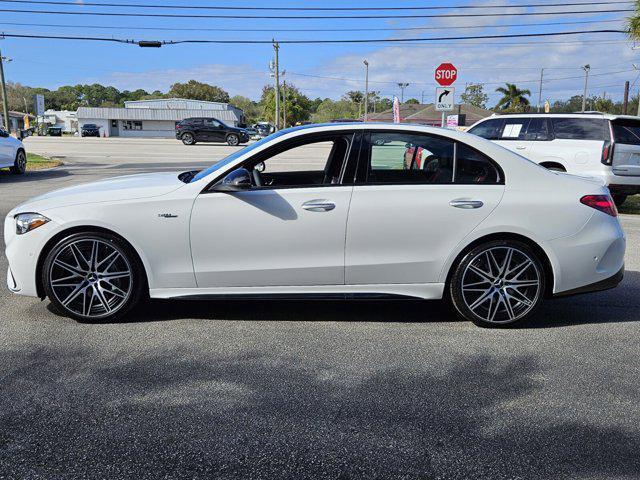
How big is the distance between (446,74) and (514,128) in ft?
14.6

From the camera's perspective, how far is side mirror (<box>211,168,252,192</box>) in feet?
14.1

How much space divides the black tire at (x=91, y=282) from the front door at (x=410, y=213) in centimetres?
174

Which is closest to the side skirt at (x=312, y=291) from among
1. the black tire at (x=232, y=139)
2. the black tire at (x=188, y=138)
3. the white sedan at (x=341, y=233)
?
the white sedan at (x=341, y=233)

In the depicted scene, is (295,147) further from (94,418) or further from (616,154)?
(616,154)

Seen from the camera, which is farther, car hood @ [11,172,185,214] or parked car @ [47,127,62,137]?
parked car @ [47,127,62,137]

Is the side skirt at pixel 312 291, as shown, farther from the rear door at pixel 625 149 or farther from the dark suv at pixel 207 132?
the dark suv at pixel 207 132

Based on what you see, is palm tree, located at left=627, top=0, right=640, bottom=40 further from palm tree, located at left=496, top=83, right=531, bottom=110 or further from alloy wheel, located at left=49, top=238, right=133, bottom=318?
palm tree, located at left=496, top=83, right=531, bottom=110

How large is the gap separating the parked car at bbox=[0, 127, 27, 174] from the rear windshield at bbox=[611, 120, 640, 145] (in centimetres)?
1491

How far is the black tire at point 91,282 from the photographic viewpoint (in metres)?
4.41

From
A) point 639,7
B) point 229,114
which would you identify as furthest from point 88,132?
point 639,7

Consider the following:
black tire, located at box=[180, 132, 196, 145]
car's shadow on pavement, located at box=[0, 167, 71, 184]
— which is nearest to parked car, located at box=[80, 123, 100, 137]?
black tire, located at box=[180, 132, 196, 145]

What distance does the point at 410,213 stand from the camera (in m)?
4.43

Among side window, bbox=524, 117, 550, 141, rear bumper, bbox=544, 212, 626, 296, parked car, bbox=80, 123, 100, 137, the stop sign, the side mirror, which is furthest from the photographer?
parked car, bbox=80, 123, 100, 137

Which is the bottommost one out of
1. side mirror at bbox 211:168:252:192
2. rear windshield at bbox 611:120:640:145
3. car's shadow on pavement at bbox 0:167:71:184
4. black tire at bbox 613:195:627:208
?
black tire at bbox 613:195:627:208
